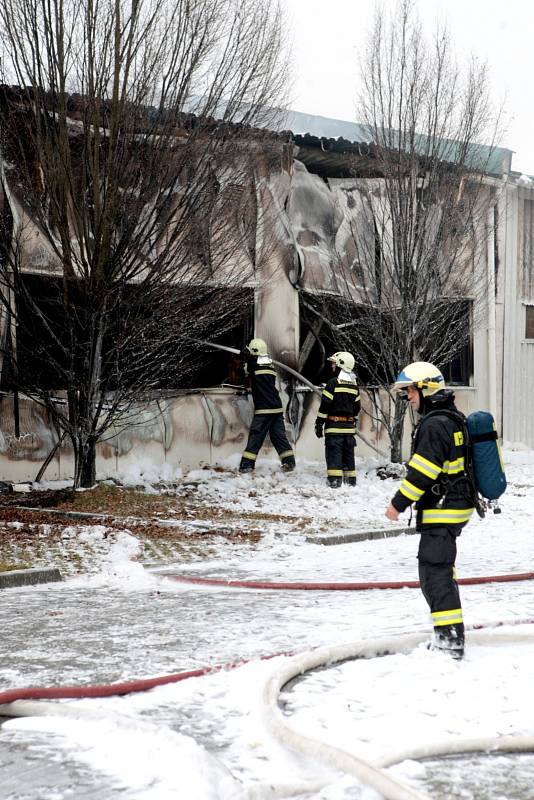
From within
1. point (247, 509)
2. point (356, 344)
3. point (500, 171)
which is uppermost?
point (500, 171)

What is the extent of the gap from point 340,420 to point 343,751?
11.3m

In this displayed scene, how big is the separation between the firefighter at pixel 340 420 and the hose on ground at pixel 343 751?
9308 mm

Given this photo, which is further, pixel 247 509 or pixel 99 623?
pixel 247 509

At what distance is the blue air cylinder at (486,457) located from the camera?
5488 mm

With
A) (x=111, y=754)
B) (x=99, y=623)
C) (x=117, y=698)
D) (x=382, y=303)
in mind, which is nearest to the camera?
(x=111, y=754)

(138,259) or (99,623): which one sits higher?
(138,259)

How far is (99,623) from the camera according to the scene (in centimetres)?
632

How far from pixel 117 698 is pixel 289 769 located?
1.22m

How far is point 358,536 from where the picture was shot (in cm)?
1033

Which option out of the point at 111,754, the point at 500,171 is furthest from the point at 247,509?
the point at 500,171

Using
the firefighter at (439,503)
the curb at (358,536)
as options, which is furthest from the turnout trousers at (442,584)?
the curb at (358,536)

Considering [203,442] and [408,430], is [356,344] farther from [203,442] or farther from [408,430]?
[203,442]

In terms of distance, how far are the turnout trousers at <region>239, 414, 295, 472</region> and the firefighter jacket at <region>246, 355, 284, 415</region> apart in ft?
0.36

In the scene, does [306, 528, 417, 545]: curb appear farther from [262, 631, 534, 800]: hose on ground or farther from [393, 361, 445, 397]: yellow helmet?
[262, 631, 534, 800]: hose on ground
